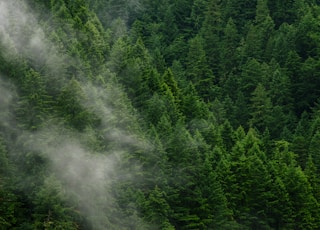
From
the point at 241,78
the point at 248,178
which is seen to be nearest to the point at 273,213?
the point at 248,178

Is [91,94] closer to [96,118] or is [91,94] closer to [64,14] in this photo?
[96,118]

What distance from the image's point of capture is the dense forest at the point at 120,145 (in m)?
54.9

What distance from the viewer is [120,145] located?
198 feet

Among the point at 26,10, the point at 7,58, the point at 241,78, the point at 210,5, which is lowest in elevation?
the point at 7,58

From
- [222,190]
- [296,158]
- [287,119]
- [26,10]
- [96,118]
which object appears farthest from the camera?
[287,119]

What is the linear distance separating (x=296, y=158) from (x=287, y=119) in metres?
14.0

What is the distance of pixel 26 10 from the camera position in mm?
71688

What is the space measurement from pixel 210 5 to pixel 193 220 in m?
73.7

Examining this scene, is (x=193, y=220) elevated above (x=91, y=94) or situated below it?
below

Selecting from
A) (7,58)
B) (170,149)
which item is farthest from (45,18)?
(170,149)

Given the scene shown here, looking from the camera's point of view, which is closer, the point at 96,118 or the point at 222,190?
the point at 96,118

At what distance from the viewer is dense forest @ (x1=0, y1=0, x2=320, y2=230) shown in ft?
180

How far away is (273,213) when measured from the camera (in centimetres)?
6762

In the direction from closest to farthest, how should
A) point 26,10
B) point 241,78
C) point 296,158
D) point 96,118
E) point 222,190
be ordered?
1. point 96,118
2. point 222,190
3. point 26,10
4. point 296,158
5. point 241,78
